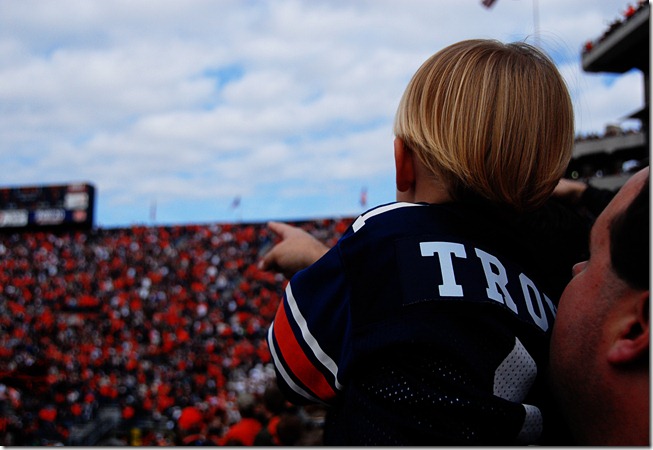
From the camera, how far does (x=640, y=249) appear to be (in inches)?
33.2

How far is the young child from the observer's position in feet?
Result: 3.09

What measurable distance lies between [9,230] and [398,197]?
31460 millimetres

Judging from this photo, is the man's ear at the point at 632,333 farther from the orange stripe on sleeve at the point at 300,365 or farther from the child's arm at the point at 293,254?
the child's arm at the point at 293,254

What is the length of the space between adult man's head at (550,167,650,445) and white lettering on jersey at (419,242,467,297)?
7.5 inches

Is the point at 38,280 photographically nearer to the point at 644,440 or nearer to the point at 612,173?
the point at 612,173

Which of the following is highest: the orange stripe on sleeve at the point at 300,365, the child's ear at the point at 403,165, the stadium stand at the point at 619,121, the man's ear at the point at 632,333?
the stadium stand at the point at 619,121

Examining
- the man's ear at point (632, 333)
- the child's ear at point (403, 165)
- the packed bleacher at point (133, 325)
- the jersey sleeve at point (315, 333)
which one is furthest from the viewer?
the packed bleacher at point (133, 325)

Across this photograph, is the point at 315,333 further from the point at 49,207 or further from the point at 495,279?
the point at 49,207

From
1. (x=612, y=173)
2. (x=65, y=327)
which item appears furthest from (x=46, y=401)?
(x=612, y=173)

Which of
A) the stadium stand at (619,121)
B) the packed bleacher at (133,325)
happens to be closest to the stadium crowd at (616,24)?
the stadium stand at (619,121)

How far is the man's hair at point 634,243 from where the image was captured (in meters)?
0.84

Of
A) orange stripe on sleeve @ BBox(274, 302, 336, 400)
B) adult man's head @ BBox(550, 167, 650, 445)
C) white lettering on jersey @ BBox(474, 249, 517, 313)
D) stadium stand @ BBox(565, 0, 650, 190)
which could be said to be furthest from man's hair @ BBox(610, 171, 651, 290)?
stadium stand @ BBox(565, 0, 650, 190)

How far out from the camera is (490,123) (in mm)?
1096

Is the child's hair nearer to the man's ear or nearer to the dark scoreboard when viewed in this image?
the man's ear
